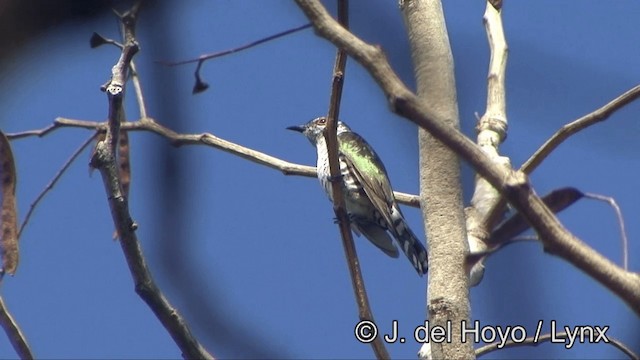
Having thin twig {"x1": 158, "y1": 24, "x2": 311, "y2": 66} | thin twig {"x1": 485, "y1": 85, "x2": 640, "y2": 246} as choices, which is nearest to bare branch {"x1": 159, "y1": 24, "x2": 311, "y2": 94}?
thin twig {"x1": 158, "y1": 24, "x2": 311, "y2": 66}

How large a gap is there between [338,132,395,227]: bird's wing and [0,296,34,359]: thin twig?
351 cm

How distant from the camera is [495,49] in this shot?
339 cm

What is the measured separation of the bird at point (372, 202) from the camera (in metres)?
5.38

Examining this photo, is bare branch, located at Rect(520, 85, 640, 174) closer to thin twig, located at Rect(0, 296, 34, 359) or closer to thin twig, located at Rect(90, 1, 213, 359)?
thin twig, located at Rect(90, 1, 213, 359)

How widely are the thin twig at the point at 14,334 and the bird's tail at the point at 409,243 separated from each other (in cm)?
362

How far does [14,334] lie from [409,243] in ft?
12.3

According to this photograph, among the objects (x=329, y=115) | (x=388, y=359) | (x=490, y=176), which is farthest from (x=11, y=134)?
(x=490, y=176)

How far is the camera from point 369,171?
18.9 feet

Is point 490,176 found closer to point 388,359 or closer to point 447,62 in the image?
point 388,359

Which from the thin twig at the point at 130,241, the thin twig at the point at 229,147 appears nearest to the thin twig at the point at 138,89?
the thin twig at the point at 229,147

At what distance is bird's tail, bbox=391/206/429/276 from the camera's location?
208 inches

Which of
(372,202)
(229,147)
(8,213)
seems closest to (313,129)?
(372,202)

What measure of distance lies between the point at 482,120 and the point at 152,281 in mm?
1764

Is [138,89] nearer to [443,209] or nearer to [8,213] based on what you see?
[8,213]
